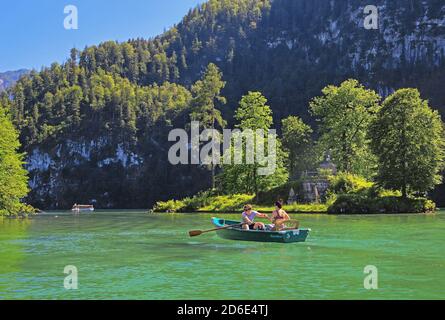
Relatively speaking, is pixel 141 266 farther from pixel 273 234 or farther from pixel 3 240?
pixel 3 240

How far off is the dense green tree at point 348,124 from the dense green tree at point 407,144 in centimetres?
485

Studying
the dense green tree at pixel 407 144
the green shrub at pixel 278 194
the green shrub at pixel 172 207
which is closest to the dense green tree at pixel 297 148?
the green shrub at pixel 172 207

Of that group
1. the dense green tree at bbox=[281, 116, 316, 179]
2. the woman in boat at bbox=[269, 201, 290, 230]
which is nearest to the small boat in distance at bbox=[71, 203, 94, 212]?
the dense green tree at bbox=[281, 116, 316, 179]

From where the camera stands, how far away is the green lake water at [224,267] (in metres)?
16.3

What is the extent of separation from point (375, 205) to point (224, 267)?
4703cm

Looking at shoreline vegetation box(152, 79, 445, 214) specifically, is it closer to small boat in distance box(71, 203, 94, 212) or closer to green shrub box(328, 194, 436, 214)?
green shrub box(328, 194, 436, 214)

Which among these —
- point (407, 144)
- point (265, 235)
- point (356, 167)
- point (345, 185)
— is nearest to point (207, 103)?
point (356, 167)

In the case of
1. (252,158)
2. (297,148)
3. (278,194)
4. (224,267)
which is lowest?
(224,267)

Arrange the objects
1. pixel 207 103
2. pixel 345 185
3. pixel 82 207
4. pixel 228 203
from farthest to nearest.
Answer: pixel 82 207, pixel 207 103, pixel 228 203, pixel 345 185

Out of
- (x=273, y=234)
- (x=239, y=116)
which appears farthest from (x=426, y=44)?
(x=273, y=234)

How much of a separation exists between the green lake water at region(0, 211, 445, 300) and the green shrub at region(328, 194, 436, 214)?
1214 inches

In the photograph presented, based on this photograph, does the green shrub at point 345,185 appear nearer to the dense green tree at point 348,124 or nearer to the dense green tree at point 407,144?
the dense green tree at point 407,144

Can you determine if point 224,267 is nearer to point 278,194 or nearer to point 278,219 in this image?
point 278,219

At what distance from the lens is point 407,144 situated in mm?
67500
